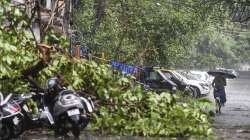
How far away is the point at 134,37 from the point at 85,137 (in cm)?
1953

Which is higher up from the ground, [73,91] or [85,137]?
[73,91]

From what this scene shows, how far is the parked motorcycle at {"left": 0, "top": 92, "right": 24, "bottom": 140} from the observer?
1015 centimetres

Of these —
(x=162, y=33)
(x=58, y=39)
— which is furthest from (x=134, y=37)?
(x=58, y=39)

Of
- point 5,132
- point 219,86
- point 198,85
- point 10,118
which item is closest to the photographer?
point 10,118

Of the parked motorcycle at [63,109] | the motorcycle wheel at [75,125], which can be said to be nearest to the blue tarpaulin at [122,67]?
the parked motorcycle at [63,109]

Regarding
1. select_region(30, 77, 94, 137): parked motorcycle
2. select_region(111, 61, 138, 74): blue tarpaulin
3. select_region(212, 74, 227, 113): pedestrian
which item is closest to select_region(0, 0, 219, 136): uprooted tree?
select_region(30, 77, 94, 137): parked motorcycle

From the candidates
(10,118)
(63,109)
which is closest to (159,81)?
(63,109)

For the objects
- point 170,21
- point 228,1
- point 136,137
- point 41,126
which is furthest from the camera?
point 170,21

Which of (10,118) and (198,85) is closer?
(10,118)

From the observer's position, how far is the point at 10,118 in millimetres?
10227

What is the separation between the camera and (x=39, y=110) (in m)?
10.8

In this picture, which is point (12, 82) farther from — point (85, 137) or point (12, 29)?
point (85, 137)

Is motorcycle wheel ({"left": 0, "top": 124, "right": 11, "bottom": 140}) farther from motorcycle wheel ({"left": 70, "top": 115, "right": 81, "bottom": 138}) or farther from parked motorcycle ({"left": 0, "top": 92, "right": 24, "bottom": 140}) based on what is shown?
motorcycle wheel ({"left": 70, "top": 115, "right": 81, "bottom": 138})

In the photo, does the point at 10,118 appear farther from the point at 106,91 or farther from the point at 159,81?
the point at 159,81
